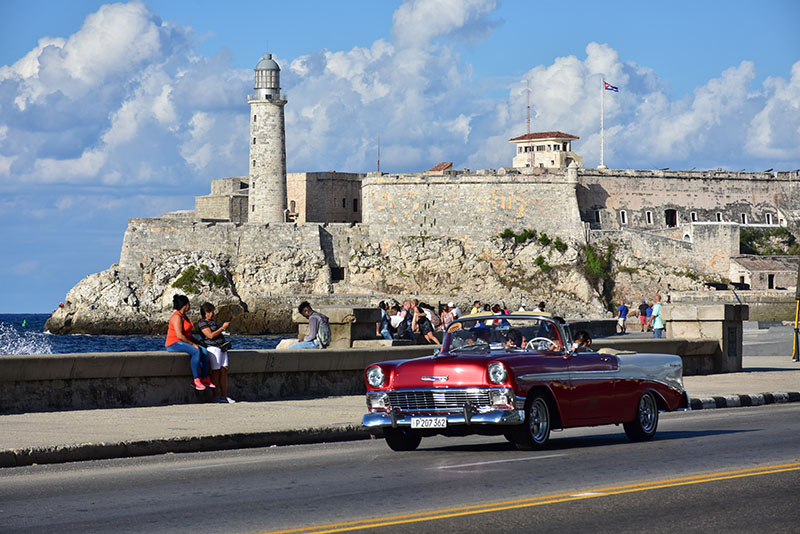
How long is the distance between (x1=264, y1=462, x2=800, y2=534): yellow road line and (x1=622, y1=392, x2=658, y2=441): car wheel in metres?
2.71

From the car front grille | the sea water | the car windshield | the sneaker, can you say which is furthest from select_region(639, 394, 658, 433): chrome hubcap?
the sea water

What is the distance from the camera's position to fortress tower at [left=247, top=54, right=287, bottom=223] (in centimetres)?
7750

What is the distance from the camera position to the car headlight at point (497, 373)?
1217 centimetres

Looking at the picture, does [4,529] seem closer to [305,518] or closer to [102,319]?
[305,518]

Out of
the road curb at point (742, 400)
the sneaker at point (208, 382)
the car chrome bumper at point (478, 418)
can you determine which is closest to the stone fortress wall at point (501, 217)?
the road curb at point (742, 400)

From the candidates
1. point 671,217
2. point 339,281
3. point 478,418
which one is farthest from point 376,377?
point 671,217

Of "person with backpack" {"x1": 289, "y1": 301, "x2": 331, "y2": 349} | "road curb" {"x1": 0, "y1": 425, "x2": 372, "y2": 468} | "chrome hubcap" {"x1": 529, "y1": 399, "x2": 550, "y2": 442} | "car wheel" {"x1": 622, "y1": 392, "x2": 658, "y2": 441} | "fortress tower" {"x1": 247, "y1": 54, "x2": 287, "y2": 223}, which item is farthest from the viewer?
"fortress tower" {"x1": 247, "y1": 54, "x2": 287, "y2": 223}

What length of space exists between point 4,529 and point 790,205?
86.5 metres

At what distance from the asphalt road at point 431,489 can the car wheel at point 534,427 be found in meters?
0.20

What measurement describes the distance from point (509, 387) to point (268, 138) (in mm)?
66779

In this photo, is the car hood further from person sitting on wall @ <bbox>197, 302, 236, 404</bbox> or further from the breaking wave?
the breaking wave

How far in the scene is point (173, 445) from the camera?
43.3 feet

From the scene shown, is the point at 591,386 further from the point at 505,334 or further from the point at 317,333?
the point at 317,333

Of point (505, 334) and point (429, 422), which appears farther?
point (505, 334)
